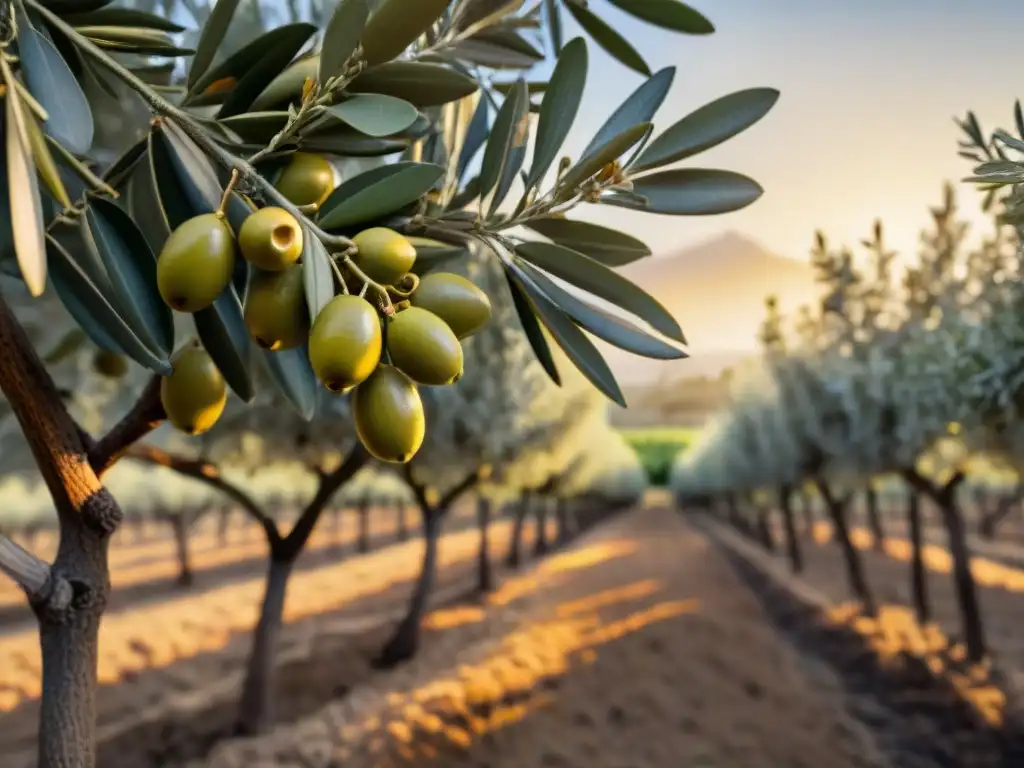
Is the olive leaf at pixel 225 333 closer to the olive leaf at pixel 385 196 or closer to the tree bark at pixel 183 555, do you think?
the olive leaf at pixel 385 196

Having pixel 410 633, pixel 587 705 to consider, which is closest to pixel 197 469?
pixel 587 705

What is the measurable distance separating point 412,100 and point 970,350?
4.54 meters

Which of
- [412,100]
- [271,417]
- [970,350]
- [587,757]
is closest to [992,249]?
[970,350]

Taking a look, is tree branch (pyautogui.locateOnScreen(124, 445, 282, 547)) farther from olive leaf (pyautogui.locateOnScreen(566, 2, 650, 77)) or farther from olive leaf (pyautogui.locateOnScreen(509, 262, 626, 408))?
olive leaf (pyautogui.locateOnScreen(566, 2, 650, 77))

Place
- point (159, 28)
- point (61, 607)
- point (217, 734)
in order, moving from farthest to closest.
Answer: point (217, 734), point (61, 607), point (159, 28)

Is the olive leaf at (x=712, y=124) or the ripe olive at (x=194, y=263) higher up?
the olive leaf at (x=712, y=124)

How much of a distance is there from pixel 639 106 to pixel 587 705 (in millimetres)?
5893

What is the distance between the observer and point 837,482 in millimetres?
9297

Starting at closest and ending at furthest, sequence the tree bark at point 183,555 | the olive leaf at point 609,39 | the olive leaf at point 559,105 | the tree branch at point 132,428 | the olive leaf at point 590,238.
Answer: the olive leaf at point 559,105, the olive leaf at point 590,238, the olive leaf at point 609,39, the tree branch at point 132,428, the tree bark at point 183,555

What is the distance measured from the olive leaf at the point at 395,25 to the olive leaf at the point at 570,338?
29cm

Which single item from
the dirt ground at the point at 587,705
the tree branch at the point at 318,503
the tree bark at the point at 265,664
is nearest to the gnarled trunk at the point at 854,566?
the dirt ground at the point at 587,705

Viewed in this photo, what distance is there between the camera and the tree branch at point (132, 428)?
4.71ft

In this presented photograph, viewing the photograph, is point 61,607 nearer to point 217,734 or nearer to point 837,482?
point 217,734

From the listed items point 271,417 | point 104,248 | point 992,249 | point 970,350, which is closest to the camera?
point 104,248
